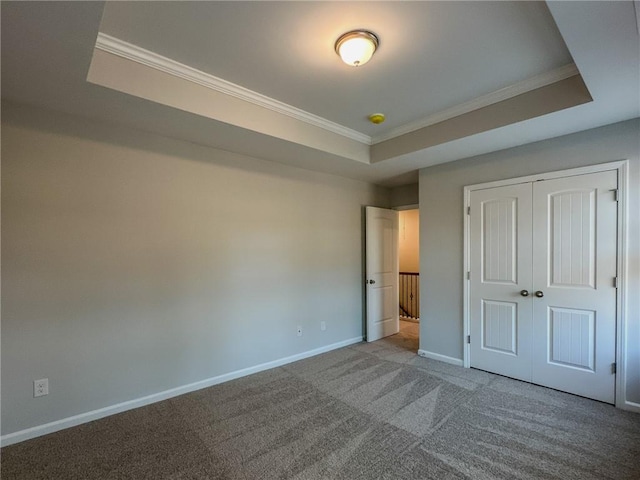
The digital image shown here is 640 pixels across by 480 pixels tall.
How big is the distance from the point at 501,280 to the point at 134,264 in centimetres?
374

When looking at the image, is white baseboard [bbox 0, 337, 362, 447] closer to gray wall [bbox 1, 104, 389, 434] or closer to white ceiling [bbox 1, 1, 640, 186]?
gray wall [bbox 1, 104, 389, 434]

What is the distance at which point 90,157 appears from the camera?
259cm

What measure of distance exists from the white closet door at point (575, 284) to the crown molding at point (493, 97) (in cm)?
102

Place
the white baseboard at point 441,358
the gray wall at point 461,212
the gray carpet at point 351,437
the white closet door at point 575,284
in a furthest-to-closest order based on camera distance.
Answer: the white baseboard at point 441,358
the white closet door at point 575,284
the gray wall at point 461,212
the gray carpet at point 351,437

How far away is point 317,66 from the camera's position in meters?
2.33

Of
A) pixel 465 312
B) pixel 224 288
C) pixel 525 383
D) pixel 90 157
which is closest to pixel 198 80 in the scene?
pixel 90 157

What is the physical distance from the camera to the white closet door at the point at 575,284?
109 inches

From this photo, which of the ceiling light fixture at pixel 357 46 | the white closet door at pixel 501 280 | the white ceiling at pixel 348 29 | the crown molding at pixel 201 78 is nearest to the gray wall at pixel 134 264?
the crown molding at pixel 201 78

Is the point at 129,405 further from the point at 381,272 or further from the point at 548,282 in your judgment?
the point at 548,282

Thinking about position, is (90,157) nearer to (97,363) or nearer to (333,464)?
(97,363)

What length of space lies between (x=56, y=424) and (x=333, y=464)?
85.3 inches

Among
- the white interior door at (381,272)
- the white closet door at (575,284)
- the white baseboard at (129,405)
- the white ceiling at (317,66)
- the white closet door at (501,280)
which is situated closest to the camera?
the white ceiling at (317,66)

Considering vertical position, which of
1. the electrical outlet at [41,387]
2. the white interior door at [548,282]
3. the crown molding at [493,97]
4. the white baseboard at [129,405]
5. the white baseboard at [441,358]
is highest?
the crown molding at [493,97]

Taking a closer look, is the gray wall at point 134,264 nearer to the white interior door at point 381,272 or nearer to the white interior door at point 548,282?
the white interior door at point 381,272
